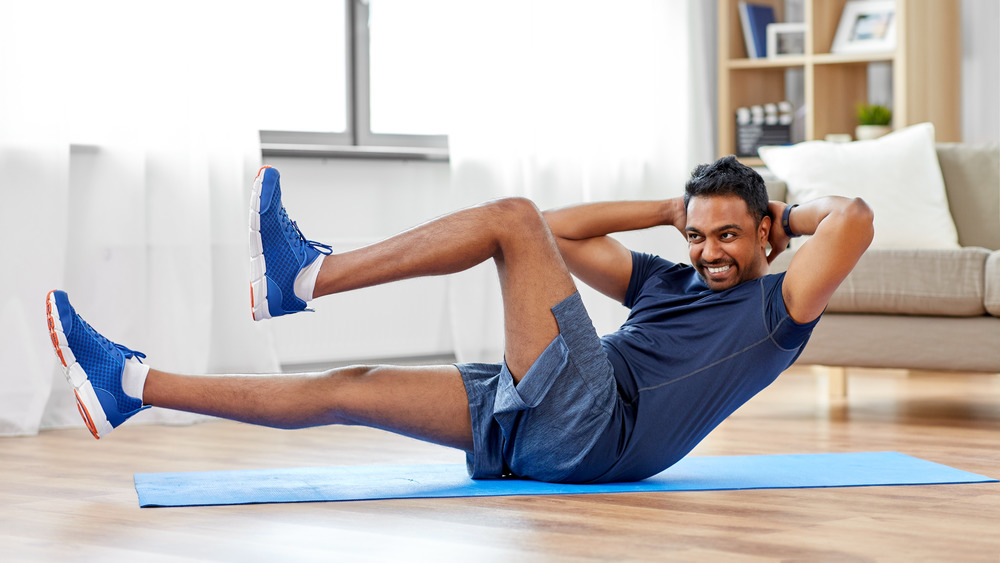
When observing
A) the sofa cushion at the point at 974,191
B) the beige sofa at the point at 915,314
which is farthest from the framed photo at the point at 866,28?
the beige sofa at the point at 915,314

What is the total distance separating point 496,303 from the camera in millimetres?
4074

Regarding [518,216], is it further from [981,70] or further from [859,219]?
[981,70]

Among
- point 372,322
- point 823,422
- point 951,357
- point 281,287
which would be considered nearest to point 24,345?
point 372,322

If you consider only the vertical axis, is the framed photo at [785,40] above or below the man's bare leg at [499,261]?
above

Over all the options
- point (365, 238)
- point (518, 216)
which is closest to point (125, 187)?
point (365, 238)

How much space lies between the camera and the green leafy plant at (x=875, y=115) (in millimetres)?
4477

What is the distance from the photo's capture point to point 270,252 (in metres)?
1.90

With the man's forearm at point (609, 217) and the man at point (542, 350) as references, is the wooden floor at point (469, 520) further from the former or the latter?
the man's forearm at point (609, 217)

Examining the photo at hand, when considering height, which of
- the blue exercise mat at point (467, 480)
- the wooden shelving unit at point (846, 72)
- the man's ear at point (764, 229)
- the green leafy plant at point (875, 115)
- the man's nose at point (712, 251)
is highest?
the wooden shelving unit at point (846, 72)

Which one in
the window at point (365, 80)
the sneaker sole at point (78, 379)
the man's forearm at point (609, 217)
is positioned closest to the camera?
the sneaker sole at point (78, 379)

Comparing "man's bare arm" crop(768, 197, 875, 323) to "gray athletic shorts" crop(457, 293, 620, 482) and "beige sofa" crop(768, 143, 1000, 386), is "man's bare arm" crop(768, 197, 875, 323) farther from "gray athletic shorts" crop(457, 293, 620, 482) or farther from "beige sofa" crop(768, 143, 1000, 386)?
"beige sofa" crop(768, 143, 1000, 386)

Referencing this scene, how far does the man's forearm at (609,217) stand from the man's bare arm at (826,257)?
0.28m

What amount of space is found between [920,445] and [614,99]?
206 centimetres

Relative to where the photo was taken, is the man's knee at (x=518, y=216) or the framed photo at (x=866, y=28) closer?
the man's knee at (x=518, y=216)
